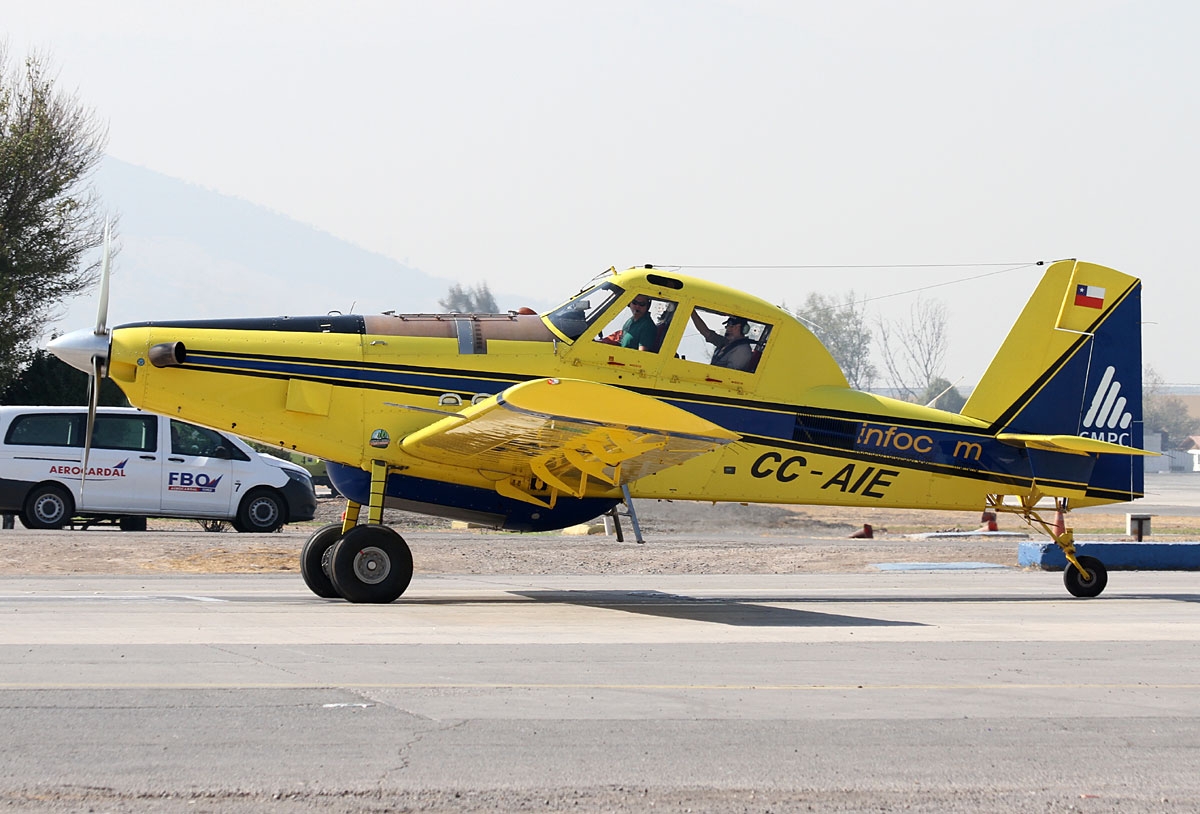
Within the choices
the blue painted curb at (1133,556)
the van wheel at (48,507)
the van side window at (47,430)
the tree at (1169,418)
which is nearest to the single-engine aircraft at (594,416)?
the blue painted curb at (1133,556)

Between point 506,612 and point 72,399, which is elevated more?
point 72,399

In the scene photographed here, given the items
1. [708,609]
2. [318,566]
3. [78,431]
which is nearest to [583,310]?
[708,609]

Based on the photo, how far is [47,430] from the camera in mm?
21125

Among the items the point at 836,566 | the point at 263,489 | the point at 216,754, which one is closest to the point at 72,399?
the point at 263,489

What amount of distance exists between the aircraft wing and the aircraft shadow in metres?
1.17

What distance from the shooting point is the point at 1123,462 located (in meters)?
14.1

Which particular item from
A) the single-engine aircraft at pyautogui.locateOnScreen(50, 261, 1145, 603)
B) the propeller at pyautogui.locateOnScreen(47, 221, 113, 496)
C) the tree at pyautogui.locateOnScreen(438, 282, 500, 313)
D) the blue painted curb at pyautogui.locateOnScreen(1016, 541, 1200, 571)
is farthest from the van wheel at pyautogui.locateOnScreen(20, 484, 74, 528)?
the tree at pyautogui.locateOnScreen(438, 282, 500, 313)

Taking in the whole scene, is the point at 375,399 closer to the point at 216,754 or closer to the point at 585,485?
the point at 585,485

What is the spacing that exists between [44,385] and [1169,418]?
170190 mm

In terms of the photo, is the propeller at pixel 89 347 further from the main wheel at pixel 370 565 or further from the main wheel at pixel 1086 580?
the main wheel at pixel 1086 580

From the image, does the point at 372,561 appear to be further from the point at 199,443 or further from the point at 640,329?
the point at 199,443

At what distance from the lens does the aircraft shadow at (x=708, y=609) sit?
11.0 m

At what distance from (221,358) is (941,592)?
8.31 meters

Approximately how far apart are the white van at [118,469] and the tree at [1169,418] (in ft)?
517
